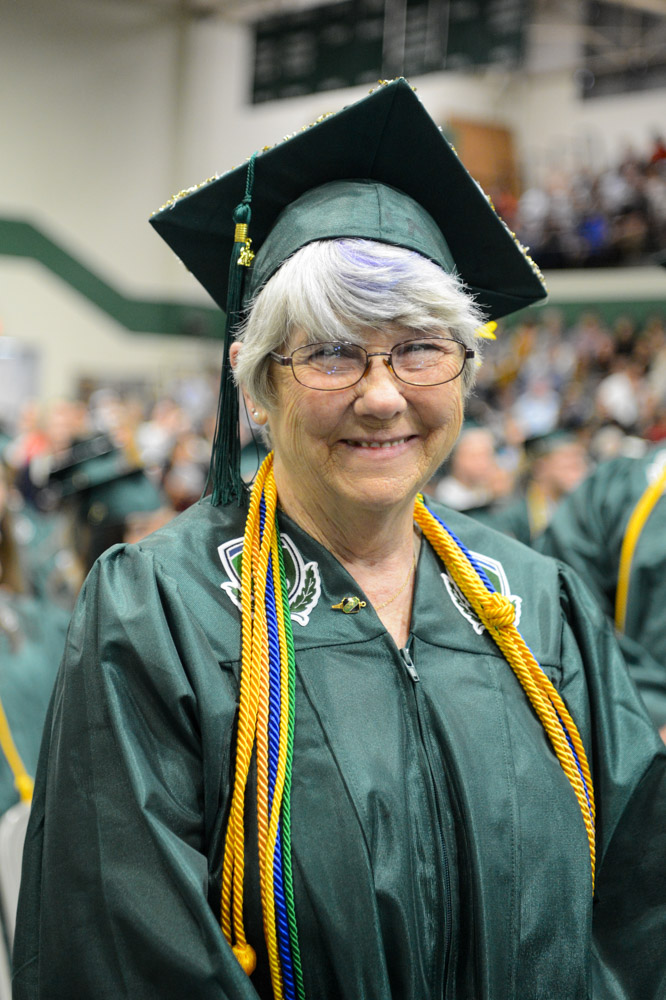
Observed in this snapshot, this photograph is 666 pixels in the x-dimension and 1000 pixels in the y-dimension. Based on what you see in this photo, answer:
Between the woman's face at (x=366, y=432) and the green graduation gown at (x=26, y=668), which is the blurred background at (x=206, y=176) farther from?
the woman's face at (x=366, y=432)

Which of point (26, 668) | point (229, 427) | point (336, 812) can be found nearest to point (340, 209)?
point (229, 427)

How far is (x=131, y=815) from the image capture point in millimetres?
1337

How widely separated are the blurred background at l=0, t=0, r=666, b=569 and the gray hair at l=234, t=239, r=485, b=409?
349 inches

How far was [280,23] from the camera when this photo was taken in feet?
33.9

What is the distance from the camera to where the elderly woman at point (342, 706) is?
1.37m

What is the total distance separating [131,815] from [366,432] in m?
0.61

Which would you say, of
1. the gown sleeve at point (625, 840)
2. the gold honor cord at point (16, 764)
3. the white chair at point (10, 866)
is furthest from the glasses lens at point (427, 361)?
the gold honor cord at point (16, 764)

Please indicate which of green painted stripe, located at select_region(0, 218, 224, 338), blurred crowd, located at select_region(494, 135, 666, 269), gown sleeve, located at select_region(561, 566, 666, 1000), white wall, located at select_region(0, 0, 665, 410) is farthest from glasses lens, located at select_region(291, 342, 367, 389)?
white wall, located at select_region(0, 0, 665, 410)

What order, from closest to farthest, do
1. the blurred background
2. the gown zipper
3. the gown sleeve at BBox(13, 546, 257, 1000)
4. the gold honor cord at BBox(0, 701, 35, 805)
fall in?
the gown sleeve at BBox(13, 546, 257, 1000)
the gown zipper
the gold honor cord at BBox(0, 701, 35, 805)
the blurred background

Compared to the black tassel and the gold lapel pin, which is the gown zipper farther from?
the black tassel

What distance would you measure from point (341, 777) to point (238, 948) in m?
0.25

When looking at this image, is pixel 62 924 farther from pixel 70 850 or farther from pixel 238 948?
pixel 238 948

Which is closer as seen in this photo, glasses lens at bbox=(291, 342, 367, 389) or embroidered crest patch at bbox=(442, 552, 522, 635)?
glasses lens at bbox=(291, 342, 367, 389)

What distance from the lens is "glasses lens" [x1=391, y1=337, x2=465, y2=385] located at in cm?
151
